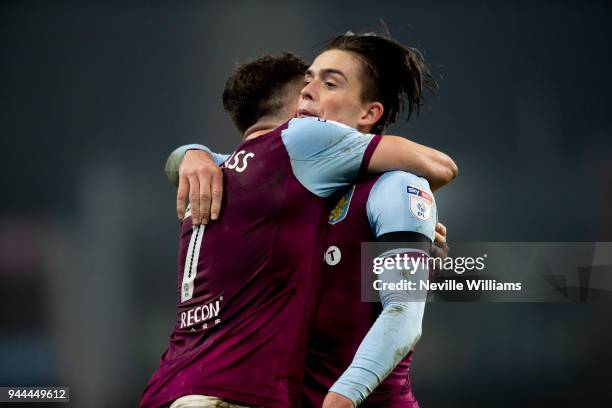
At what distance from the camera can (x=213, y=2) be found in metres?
5.43

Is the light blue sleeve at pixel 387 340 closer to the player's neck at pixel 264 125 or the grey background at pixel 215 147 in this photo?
the player's neck at pixel 264 125

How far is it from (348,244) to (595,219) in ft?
11.5

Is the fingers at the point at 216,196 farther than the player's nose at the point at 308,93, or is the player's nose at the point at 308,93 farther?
the player's nose at the point at 308,93

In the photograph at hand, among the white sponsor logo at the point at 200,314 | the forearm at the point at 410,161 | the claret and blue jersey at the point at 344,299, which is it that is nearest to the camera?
the white sponsor logo at the point at 200,314

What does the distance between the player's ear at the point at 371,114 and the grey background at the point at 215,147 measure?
8.92ft

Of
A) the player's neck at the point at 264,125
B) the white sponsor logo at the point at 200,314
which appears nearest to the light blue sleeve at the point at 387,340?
the white sponsor logo at the point at 200,314

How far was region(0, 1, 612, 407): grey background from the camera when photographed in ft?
15.9

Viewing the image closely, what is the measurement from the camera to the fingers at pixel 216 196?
1.95 m

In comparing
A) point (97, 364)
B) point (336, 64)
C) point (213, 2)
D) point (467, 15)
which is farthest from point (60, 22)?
point (336, 64)

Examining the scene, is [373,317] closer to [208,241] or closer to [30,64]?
[208,241]

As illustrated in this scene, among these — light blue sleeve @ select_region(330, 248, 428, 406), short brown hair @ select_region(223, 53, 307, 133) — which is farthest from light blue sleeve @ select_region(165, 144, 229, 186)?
light blue sleeve @ select_region(330, 248, 428, 406)

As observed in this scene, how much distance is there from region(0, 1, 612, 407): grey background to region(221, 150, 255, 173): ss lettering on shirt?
301 centimetres

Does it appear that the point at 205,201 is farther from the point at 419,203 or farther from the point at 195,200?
the point at 419,203

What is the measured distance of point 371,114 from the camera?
2.46 meters
